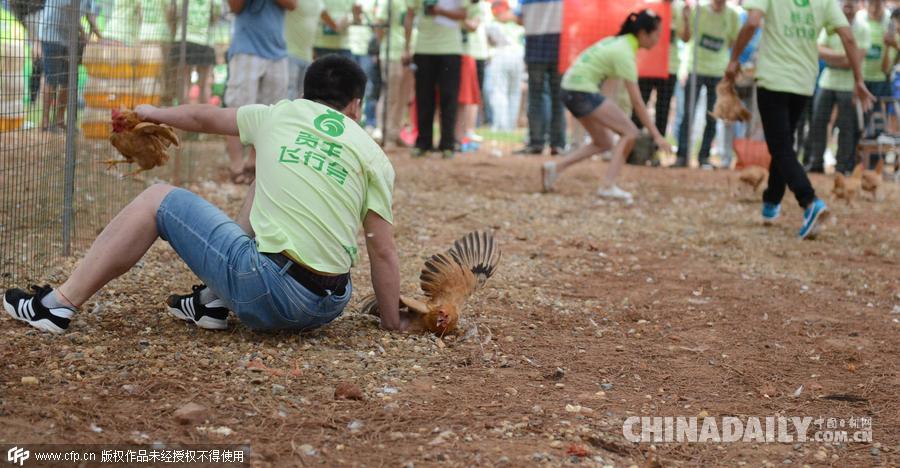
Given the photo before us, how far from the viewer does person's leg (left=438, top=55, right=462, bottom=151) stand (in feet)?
38.1

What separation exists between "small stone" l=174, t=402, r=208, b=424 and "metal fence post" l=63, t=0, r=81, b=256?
2.54m

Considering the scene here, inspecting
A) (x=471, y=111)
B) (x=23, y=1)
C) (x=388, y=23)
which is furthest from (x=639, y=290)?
(x=471, y=111)

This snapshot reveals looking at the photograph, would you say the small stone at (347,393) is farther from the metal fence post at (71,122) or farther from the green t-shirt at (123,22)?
the green t-shirt at (123,22)

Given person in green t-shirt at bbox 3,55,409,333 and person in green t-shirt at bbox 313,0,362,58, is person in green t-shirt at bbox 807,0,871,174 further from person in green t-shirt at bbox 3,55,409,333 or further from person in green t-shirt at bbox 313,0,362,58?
person in green t-shirt at bbox 3,55,409,333

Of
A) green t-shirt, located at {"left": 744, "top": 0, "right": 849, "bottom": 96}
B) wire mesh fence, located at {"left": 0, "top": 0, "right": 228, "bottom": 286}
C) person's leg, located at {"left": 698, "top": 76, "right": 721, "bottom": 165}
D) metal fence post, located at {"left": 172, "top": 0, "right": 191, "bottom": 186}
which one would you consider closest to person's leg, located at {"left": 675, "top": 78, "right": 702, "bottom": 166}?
person's leg, located at {"left": 698, "top": 76, "right": 721, "bottom": 165}

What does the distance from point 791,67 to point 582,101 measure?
84.7 inches

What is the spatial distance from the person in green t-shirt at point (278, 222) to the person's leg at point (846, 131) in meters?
10.4

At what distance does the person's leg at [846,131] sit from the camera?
1305cm

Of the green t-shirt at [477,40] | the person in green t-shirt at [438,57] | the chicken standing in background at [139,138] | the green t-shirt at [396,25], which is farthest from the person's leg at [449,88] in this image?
the chicken standing in background at [139,138]

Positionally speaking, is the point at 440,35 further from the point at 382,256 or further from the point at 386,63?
the point at 382,256

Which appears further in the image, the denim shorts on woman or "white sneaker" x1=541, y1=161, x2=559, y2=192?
"white sneaker" x1=541, y1=161, x2=559, y2=192

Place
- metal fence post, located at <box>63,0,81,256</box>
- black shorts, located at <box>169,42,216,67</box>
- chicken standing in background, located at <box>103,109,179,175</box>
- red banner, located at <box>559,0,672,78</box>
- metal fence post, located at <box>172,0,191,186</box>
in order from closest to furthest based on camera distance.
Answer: chicken standing in background, located at <box>103,109,179,175</box>
metal fence post, located at <box>63,0,81,256</box>
metal fence post, located at <box>172,0,191,186</box>
black shorts, located at <box>169,42,216,67</box>
red banner, located at <box>559,0,672,78</box>

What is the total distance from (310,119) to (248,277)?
68cm

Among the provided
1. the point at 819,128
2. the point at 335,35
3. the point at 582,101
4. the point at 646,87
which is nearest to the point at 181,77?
the point at 582,101
